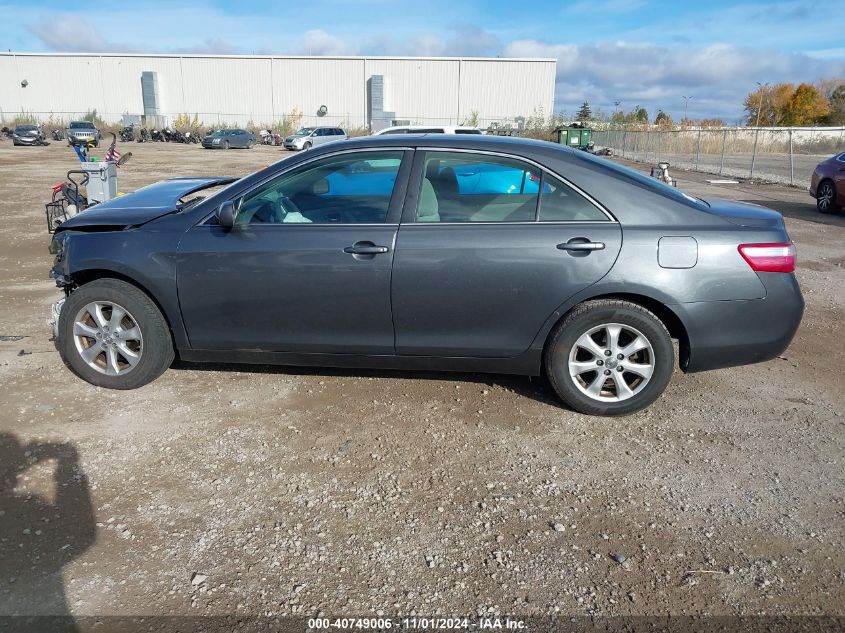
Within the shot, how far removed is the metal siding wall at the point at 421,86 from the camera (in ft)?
201

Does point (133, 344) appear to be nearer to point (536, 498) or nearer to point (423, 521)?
point (423, 521)

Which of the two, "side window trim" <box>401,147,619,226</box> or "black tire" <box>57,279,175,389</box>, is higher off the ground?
"side window trim" <box>401,147,619,226</box>

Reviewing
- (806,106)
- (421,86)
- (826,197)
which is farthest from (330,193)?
(806,106)

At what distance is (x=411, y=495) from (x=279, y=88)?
211ft

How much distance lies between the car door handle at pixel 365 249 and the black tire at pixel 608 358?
118 centimetres

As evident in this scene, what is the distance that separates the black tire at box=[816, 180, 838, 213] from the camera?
12.7 meters

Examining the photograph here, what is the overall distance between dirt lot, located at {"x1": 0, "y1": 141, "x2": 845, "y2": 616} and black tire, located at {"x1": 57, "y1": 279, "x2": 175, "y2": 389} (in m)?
0.13

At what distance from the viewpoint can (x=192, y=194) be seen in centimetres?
518

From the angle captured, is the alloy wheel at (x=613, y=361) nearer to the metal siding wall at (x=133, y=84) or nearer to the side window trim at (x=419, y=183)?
the side window trim at (x=419, y=183)

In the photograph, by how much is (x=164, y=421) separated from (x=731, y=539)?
3.19m

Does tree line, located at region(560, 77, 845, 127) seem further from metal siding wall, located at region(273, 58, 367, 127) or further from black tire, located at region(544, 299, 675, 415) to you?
black tire, located at region(544, 299, 675, 415)

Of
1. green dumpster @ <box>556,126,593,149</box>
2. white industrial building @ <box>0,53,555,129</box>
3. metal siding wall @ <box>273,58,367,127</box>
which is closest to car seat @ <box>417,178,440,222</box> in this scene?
green dumpster @ <box>556,126,593,149</box>

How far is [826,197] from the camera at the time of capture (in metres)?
13.0

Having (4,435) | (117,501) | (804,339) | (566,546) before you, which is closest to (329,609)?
(566,546)
